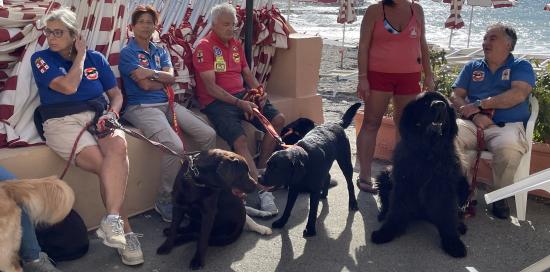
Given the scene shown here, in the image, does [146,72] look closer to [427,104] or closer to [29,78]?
[29,78]

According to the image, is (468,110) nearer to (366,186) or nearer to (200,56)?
(366,186)

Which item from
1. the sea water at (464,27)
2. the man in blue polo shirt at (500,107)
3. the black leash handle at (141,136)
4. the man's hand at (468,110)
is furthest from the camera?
the sea water at (464,27)

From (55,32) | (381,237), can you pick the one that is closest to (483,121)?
(381,237)

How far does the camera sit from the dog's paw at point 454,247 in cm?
369

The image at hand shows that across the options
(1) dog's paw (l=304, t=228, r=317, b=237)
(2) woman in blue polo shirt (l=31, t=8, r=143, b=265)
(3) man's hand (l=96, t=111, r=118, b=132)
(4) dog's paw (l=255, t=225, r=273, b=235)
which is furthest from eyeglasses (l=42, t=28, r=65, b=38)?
(1) dog's paw (l=304, t=228, r=317, b=237)

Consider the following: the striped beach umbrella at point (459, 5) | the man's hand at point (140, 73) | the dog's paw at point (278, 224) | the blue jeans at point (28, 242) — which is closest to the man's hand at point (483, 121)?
the dog's paw at point (278, 224)

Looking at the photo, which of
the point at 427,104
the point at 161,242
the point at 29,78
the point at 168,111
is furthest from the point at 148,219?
the point at 427,104

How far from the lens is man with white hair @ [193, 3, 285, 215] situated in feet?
15.5

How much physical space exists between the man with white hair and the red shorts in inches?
38.3

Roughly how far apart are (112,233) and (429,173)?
1.97 m

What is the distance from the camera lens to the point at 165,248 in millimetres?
3688

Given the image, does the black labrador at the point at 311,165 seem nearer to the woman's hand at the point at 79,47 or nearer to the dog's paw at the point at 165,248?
the dog's paw at the point at 165,248

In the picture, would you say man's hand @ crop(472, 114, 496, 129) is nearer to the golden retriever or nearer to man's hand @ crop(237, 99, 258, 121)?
man's hand @ crop(237, 99, 258, 121)

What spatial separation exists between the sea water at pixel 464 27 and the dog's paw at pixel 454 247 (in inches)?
660
